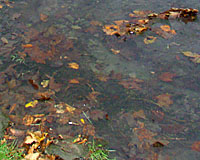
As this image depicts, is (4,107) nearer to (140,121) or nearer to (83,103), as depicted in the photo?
(83,103)

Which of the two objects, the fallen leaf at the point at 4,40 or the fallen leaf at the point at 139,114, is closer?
the fallen leaf at the point at 139,114

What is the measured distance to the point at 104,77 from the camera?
12.0 feet

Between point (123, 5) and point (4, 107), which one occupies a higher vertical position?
point (123, 5)

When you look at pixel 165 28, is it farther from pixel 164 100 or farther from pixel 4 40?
pixel 4 40

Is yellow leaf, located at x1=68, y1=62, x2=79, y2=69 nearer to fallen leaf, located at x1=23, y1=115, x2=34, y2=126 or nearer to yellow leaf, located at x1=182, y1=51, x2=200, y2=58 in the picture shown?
fallen leaf, located at x1=23, y1=115, x2=34, y2=126

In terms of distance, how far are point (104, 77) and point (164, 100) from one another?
0.81 meters

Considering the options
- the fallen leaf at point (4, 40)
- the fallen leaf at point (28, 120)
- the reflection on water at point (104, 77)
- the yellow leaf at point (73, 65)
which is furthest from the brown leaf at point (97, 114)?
the fallen leaf at point (4, 40)

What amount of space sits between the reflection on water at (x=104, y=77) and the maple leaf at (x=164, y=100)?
0.04ft

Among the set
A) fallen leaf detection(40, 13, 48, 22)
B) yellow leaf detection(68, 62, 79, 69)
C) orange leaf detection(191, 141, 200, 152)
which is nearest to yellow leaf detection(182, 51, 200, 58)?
orange leaf detection(191, 141, 200, 152)

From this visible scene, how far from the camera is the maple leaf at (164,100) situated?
3365mm

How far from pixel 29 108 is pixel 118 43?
5.47 ft

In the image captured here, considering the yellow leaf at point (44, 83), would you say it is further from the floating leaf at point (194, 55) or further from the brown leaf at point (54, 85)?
the floating leaf at point (194, 55)

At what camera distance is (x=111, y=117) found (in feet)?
10.6

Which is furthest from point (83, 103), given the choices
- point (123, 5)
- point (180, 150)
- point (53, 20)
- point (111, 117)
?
point (123, 5)
